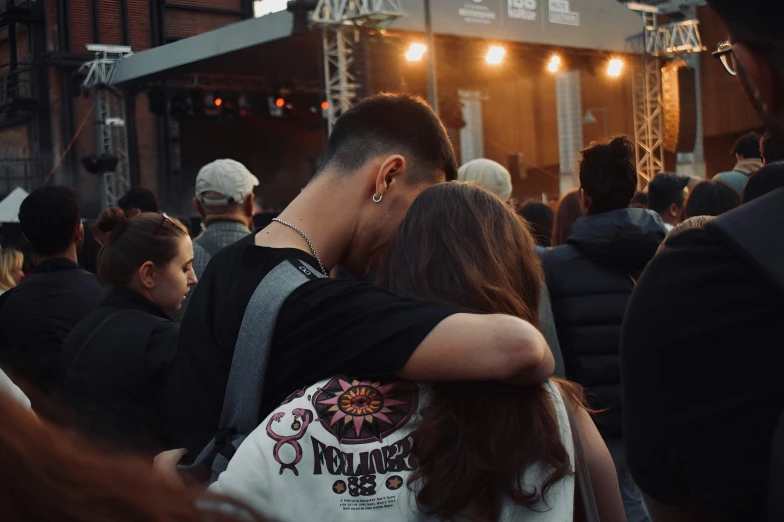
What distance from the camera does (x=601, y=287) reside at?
3605mm

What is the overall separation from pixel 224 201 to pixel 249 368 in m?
2.85

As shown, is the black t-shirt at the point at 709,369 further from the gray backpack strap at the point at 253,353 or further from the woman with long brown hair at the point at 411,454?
the gray backpack strap at the point at 253,353

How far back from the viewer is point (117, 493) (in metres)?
0.62

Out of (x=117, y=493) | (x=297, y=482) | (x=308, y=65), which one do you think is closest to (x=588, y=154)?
(x=297, y=482)

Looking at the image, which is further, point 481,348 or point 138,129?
point 138,129

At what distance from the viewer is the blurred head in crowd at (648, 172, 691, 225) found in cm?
512

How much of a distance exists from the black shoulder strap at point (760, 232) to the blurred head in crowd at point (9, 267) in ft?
17.0

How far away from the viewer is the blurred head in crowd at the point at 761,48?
3.18 ft

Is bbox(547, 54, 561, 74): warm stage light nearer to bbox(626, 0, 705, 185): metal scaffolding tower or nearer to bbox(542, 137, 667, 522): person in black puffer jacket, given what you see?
bbox(626, 0, 705, 185): metal scaffolding tower

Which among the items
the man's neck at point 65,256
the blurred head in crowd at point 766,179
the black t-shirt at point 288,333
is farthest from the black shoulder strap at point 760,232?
the man's neck at point 65,256

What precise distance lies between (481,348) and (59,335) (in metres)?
2.92

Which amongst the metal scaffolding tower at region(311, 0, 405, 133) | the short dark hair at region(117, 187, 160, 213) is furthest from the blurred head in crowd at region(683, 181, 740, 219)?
the metal scaffolding tower at region(311, 0, 405, 133)

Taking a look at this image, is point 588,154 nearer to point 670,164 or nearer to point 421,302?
point 421,302

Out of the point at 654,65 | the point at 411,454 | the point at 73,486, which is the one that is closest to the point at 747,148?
the point at 411,454
